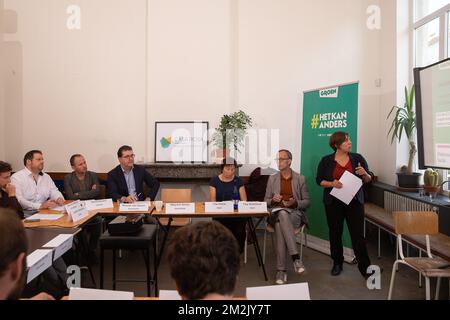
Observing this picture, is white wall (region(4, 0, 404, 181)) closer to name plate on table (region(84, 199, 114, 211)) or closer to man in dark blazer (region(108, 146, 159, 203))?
man in dark blazer (region(108, 146, 159, 203))

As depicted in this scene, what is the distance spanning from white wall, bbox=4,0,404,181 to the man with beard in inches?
192

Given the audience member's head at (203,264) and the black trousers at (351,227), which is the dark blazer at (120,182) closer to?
the black trousers at (351,227)

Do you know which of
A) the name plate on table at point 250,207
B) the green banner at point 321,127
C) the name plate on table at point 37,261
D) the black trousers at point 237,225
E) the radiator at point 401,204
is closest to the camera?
the name plate on table at point 37,261

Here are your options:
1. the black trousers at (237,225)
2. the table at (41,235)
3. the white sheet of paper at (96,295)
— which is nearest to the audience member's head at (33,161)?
the table at (41,235)

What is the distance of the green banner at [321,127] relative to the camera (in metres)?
4.24

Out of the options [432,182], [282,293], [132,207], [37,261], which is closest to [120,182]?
[132,207]

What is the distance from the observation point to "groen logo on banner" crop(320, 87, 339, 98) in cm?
440

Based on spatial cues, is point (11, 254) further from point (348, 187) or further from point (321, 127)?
point (321, 127)

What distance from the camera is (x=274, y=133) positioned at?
5918 mm

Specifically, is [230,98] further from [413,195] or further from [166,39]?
[413,195]

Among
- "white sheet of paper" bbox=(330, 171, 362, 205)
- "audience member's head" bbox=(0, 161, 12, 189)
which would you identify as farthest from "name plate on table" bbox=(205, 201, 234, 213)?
"audience member's head" bbox=(0, 161, 12, 189)

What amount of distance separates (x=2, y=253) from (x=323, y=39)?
19.3ft

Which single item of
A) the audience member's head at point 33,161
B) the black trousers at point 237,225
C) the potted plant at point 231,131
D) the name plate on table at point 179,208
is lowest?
the black trousers at point 237,225

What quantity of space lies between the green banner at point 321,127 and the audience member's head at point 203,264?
349 centimetres
